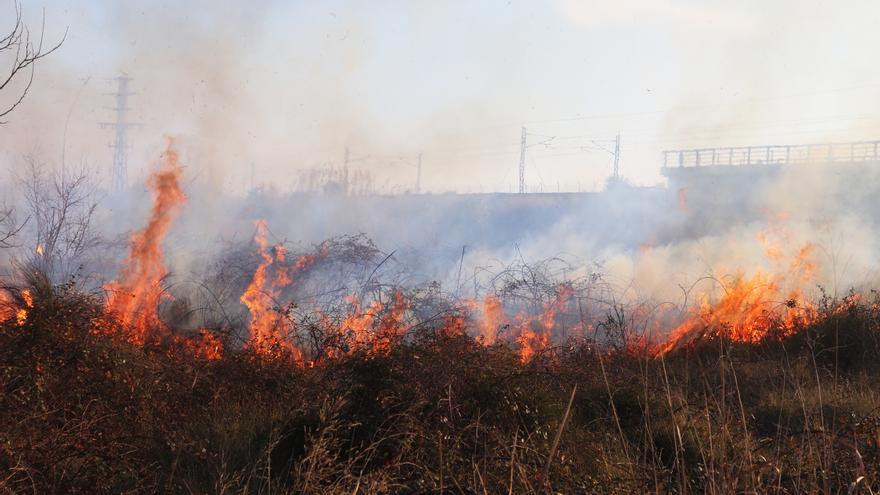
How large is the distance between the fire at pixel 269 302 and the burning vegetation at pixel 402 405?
0.08 meters

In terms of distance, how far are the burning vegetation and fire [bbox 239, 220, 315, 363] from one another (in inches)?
3.1

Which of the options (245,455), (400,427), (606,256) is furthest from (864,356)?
(606,256)

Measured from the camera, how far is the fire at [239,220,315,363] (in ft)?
27.7

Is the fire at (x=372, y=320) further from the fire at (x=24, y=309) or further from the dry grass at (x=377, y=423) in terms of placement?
the fire at (x=24, y=309)

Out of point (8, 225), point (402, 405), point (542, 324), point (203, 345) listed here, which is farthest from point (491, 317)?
point (8, 225)

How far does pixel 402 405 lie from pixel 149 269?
23.0ft

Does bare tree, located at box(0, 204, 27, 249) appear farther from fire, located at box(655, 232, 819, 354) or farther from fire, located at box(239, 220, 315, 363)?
fire, located at box(655, 232, 819, 354)

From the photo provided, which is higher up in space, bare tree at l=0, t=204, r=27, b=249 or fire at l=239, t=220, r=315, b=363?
bare tree at l=0, t=204, r=27, b=249

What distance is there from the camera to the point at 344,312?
11133 mm

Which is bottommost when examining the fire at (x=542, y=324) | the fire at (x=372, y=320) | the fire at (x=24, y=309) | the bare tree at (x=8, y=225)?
the fire at (x=542, y=324)

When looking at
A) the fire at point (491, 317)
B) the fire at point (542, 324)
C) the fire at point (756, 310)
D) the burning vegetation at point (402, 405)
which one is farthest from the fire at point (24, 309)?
the fire at point (756, 310)

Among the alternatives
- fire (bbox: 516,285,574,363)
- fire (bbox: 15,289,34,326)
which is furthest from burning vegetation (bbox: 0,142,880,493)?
fire (bbox: 516,285,574,363)

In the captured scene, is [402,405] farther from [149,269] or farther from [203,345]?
[149,269]

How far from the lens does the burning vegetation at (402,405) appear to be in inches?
169
